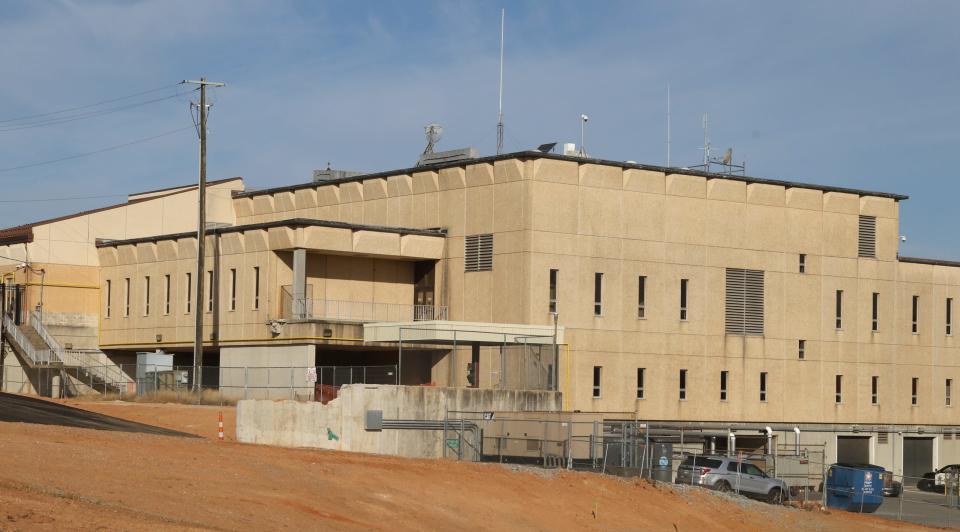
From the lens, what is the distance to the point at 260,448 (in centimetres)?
3653

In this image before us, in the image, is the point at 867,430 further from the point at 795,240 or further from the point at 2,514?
the point at 2,514

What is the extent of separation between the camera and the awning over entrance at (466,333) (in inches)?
1928

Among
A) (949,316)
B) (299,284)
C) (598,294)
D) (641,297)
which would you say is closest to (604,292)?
(598,294)

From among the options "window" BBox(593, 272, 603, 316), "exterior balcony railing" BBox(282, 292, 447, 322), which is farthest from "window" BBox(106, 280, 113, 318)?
"window" BBox(593, 272, 603, 316)

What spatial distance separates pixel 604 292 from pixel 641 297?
8.08 feet

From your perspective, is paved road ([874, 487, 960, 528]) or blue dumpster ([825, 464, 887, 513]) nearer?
blue dumpster ([825, 464, 887, 513])

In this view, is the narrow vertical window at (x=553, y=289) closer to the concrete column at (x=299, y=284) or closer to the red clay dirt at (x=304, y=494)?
the concrete column at (x=299, y=284)

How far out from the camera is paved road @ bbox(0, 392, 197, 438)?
40.3 meters

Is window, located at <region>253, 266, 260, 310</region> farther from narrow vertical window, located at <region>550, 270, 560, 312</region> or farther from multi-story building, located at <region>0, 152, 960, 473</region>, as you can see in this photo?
narrow vertical window, located at <region>550, 270, 560, 312</region>

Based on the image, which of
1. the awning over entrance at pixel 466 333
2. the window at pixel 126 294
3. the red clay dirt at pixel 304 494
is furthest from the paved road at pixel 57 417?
the window at pixel 126 294

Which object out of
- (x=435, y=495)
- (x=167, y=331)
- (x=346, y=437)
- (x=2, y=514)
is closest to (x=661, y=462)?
(x=346, y=437)

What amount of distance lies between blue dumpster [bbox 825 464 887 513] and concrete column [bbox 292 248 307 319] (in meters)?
24.4

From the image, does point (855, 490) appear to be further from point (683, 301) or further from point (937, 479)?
point (683, 301)

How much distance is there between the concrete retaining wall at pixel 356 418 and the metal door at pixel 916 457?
3353 cm
